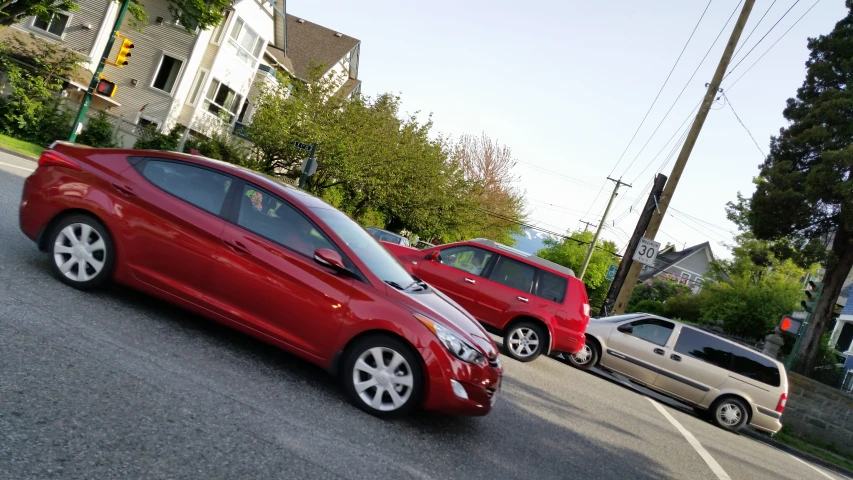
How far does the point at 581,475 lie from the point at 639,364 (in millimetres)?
8271

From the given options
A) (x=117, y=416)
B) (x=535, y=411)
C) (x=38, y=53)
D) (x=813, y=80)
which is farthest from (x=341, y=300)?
(x=38, y=53)

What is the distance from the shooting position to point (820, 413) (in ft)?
53.5

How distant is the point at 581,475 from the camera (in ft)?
20.0

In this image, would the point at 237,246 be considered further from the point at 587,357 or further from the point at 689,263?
the point at 689,263

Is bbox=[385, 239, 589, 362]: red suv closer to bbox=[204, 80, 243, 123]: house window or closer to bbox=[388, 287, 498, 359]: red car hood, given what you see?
bbox=[388, 287, 498, 359]: red car hood

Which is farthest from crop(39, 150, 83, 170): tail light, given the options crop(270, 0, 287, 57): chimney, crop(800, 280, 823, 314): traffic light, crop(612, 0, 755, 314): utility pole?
crop(270, 0, 287, 57): chimney

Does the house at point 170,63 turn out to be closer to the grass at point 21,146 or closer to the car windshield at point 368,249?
the grass at point 21,146

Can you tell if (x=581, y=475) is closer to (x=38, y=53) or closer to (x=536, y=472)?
(x=536, y=472)

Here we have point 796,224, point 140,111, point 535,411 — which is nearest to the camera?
point 535,411

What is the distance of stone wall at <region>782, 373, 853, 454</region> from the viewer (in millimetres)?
16172

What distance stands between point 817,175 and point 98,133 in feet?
80.6

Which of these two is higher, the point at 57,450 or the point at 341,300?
the point at 341,300

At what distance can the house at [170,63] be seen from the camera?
32.2 meters

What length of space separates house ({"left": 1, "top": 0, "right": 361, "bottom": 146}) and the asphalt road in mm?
25133
